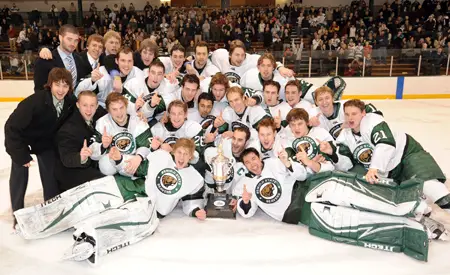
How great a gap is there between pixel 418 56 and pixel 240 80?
223 inches

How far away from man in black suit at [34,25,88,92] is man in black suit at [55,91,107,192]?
0.63 m

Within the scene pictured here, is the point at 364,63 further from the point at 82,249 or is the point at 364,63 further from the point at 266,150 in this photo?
the point at 82,249

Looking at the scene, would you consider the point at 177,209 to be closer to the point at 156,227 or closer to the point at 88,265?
the point at 156,227

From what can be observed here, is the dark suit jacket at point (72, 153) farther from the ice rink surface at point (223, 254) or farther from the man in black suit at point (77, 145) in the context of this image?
the ice rink surface at point (223, 254)

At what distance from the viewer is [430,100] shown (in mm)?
9039

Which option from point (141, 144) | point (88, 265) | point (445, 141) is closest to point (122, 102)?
point (141, 144)

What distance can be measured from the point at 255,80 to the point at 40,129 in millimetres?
2321

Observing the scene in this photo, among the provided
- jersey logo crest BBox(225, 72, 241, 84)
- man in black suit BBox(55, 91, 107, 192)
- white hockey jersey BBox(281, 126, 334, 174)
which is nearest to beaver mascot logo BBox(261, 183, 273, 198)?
white hockey jersey BBox(281, 126, 334, 174)

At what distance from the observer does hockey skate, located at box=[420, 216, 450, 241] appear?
330 centimetres

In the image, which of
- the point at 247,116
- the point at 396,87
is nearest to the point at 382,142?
the point at 247,116

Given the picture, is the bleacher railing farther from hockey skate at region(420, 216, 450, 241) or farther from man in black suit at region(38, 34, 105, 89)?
hockey skate at region(420, 216, 450, 241)

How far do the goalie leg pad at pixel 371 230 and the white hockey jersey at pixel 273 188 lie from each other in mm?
290

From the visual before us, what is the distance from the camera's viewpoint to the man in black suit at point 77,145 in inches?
136

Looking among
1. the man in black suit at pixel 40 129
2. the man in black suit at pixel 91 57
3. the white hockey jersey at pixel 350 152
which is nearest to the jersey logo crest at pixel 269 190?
the white hockey jersey at pixel 350 152
